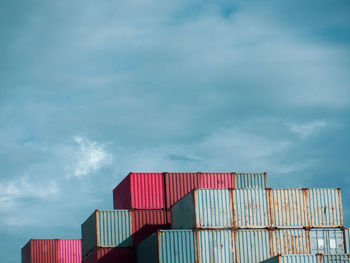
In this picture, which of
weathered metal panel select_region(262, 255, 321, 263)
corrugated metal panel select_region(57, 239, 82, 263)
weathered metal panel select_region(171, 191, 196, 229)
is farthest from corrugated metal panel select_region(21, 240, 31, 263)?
weathered metal panel select_region(262, 255, 321, 263)

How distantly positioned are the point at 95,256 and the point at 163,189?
7.72 metres

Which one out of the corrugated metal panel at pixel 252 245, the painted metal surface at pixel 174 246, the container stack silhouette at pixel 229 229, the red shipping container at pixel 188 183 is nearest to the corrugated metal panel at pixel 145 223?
the container stack silhouette at pixel 229 229

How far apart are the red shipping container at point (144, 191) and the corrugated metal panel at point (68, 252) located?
57.7 ft

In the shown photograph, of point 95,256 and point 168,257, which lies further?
point 95,256

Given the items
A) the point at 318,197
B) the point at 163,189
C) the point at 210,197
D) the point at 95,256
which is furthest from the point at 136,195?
the point at 318,197

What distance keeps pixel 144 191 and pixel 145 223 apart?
2.89m

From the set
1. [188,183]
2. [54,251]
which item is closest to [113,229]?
[188,183]

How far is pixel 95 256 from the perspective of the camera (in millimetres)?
54156

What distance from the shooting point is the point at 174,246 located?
45.8 metres

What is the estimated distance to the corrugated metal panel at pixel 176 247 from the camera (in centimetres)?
4559

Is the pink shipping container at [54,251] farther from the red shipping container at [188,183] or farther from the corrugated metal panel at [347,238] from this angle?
the corrugated metal panel at [347,238]

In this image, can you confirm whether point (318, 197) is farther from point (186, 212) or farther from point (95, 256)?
point (95, 256)

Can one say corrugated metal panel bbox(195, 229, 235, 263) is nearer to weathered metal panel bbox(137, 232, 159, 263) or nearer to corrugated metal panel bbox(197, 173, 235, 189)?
weathered metal panel bbox(137, 232, 159, 263)

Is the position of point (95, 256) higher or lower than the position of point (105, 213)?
lower
